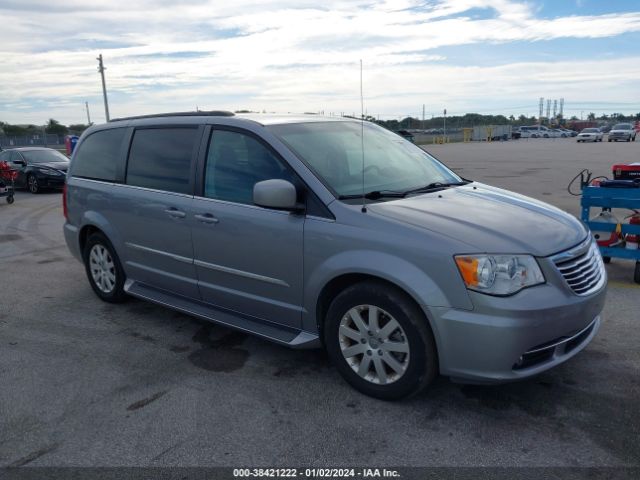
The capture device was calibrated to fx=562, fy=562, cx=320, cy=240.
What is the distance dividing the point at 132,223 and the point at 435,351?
3006 millimetres

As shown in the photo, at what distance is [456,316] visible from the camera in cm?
309

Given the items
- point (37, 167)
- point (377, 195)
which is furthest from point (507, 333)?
point (37, 167)

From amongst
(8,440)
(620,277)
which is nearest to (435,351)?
(8,440)

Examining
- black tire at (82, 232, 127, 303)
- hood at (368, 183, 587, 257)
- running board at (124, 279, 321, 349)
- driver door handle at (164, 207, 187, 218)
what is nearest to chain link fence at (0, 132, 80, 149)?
black tire at (82, 232, 127, 303)

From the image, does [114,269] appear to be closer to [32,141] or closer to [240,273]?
[240,273]

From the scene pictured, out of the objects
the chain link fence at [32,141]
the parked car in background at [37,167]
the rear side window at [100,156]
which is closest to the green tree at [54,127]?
the chain link fence at [32,141]

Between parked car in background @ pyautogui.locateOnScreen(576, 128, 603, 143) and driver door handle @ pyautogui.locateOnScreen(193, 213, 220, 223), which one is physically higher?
driver door handle @ pyautogui.locateOnScreen(193, 213, 220, 223)

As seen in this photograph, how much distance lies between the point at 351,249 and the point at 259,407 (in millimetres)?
1139

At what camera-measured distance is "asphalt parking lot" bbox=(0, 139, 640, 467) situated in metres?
2.99

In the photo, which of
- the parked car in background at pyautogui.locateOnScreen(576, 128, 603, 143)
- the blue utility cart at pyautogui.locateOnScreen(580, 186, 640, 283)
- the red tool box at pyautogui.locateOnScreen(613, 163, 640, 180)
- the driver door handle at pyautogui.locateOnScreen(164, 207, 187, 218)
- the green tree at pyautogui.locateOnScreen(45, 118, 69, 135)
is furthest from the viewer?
the green tree at pyautogui.locateOnScreen(45, 118, 69, 135)

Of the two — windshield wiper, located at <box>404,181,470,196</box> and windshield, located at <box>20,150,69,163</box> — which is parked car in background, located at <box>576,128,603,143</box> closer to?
windshield, located at <box>20,150,69,163</box>

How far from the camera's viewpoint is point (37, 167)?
1698 cm

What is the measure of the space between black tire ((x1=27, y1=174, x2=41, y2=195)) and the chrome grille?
16843 millimetres

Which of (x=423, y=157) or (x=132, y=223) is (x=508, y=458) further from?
(x=132, y=223)
